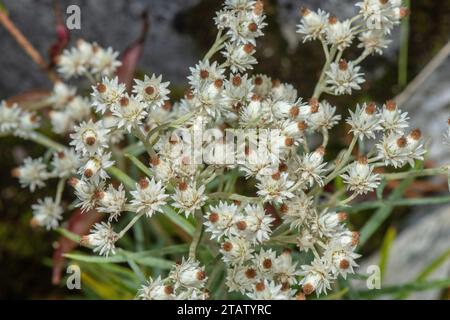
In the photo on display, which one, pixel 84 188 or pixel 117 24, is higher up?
pixel 117 24

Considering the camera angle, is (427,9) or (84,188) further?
(427,9)

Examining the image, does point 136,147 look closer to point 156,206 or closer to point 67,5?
point 156,206

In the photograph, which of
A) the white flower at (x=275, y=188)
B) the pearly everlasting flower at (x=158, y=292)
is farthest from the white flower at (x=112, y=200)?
the white flower at (x=275, y=188)

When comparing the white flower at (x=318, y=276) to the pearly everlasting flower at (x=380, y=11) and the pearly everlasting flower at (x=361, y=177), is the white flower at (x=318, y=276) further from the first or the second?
the pearly everlasting flower at (x=380, y=11)

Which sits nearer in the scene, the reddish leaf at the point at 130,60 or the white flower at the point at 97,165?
the white flower at the point at 97,165

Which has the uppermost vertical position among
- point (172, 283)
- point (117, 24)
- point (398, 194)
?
point (117, 24)

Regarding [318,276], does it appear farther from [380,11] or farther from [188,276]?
[380,11]

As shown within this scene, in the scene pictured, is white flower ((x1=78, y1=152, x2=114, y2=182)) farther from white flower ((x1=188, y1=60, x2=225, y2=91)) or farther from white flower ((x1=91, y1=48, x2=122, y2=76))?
white flower ((x1=91, y1=48, x2=122, y2=76))

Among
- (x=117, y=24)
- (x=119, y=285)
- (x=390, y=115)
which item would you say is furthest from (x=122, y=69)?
(x=390, y=115)
